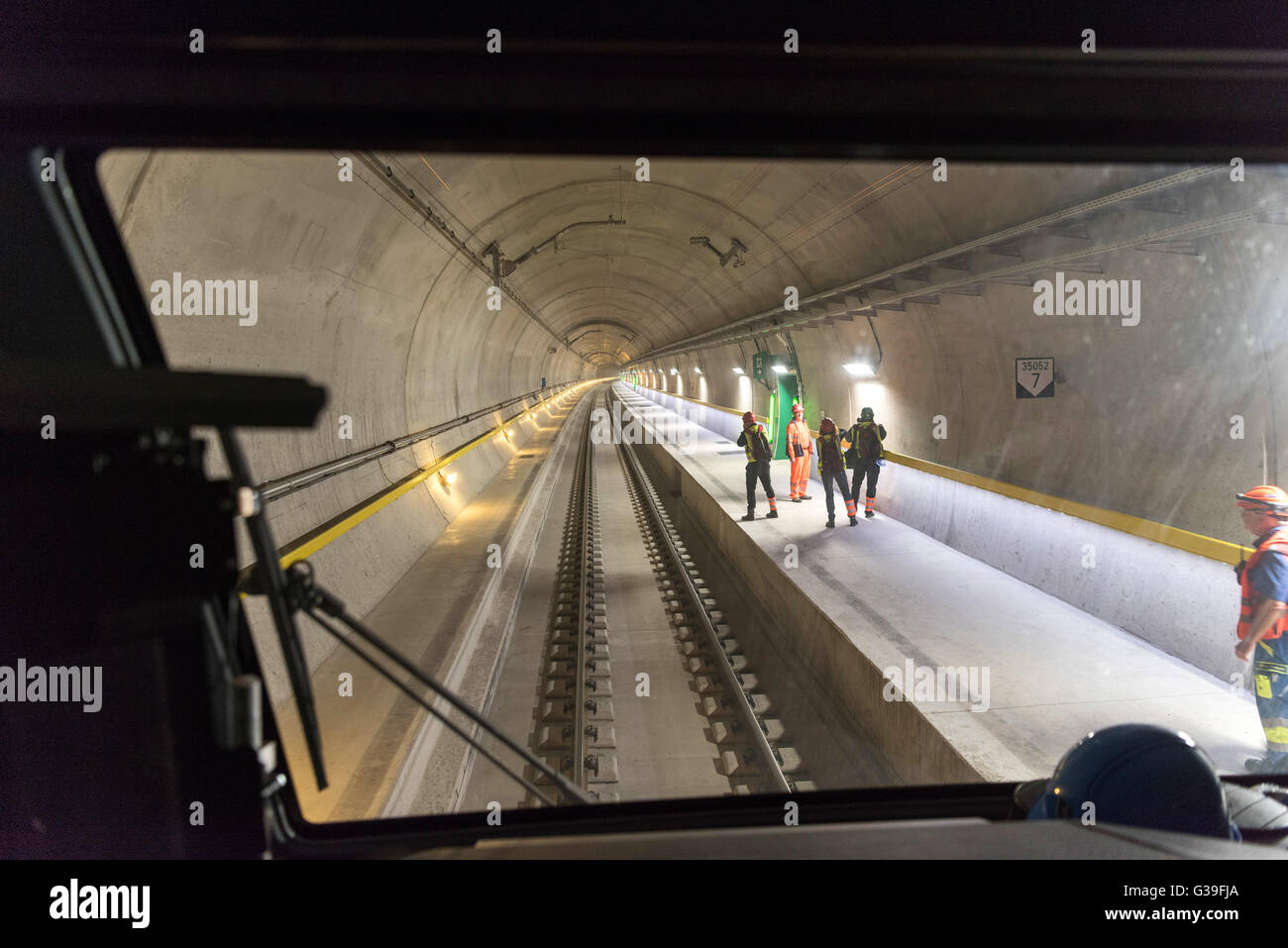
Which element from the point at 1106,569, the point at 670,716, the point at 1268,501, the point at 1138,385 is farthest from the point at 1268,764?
the point at 670,716

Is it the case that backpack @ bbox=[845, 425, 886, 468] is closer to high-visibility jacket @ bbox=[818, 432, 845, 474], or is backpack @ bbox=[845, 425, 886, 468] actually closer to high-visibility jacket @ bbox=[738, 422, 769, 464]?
high-visibility jacket @ bbox=[818, 432, 845, 474]

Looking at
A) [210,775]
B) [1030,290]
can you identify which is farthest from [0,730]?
[1030,290]

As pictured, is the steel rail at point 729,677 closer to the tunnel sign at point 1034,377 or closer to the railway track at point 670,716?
the railway track at point 670,716

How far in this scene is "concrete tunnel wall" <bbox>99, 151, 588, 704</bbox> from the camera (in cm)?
429

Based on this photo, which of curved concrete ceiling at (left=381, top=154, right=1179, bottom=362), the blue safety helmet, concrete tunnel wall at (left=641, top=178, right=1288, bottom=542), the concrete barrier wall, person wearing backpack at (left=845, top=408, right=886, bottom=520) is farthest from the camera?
person wearing backpack at (left=845, top=408, right=886, bottom=520)

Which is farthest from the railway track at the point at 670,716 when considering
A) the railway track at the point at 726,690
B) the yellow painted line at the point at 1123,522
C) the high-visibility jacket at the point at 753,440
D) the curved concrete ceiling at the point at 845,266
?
the yellow painted line at the point at 1123,522

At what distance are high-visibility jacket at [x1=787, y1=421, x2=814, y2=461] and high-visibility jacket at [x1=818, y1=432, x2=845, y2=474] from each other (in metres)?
1.03

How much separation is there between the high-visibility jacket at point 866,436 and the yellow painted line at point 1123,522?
1472 millimetres

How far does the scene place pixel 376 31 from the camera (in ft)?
4.74

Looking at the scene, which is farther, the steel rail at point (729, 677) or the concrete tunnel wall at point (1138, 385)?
the steel rail at point (729, 677)

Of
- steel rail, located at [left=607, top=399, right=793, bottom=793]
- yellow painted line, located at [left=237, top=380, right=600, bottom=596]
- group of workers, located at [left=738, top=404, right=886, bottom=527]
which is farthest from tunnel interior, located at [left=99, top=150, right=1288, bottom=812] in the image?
steel rail, located at [left=607, top=399, right=793, bottom=793]

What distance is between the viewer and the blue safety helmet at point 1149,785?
152 cm
